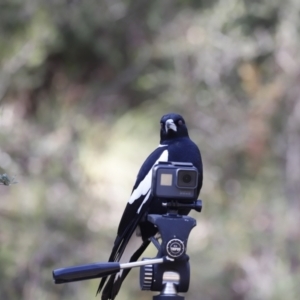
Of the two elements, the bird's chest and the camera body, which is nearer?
the camera body

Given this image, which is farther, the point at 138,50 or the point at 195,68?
the point at 138,50

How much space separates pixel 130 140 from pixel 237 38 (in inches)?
72.2

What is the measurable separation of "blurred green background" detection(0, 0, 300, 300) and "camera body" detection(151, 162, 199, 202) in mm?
4103

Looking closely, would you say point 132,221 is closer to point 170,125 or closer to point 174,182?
point 170,125

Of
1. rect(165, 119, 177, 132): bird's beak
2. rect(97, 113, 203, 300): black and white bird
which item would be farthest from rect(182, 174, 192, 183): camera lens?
rect(165, 119, 177, 132): bird's beak

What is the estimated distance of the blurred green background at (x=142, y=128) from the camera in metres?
6.94

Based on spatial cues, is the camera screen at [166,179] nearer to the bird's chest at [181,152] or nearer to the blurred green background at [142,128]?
the bird's chest at [181,152]

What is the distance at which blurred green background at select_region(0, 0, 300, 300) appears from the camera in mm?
6938

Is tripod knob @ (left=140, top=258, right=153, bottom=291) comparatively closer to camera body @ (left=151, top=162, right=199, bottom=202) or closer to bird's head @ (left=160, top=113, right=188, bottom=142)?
camera body @ (left=151, top=162, right=199, bottom=202)

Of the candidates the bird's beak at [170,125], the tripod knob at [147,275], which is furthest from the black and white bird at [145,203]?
the tripod knob at [147,275]

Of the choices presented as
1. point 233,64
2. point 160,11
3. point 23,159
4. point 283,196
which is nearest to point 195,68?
point 233,64

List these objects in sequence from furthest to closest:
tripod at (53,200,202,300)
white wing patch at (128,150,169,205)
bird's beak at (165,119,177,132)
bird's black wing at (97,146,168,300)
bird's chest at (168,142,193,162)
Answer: bird's beak at (165,119,177,132), bird's chest at (168,142,193,162), white wing patch at (128,150,169,205), bird's black wing at (97,146,168,300), tripod at (53,200,202,300)

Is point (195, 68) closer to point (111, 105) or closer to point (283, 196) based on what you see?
point (111, 105)

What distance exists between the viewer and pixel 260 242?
7.72m
